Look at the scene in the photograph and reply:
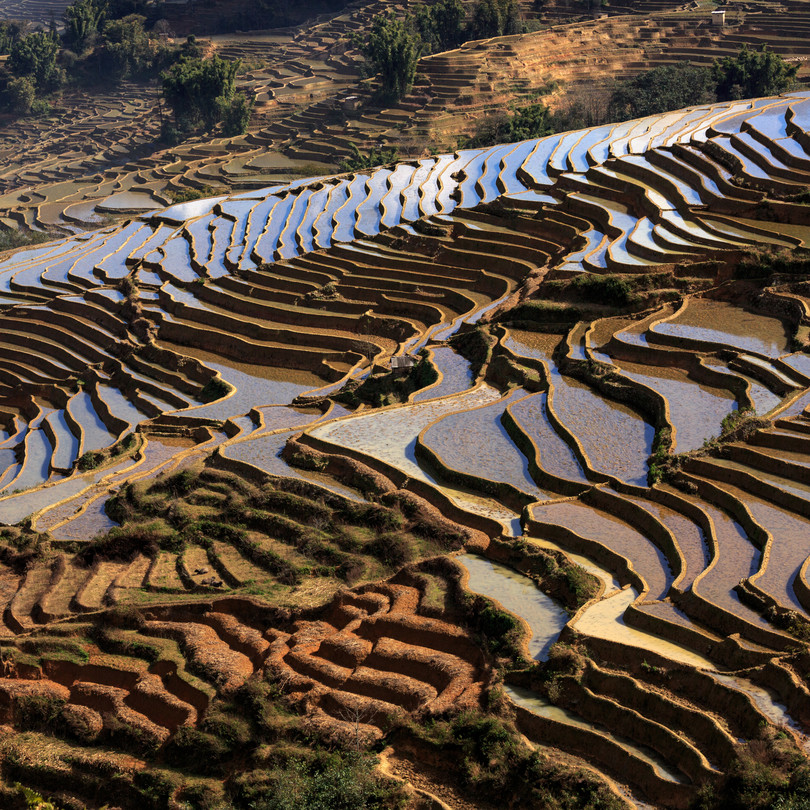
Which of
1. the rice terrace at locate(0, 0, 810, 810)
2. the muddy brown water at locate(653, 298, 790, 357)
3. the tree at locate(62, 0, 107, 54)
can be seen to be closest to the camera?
the rice terrace at locate(0, 0, 810, 810)

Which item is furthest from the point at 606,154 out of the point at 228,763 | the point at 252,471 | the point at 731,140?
the point at 228,763

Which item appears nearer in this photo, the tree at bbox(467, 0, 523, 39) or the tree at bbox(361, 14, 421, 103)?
the tree at bbox(361, 14, 421, 103)

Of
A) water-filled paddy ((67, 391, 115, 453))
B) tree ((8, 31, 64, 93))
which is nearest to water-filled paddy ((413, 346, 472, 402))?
water-filled paddy ((67, 391, 115, 453))

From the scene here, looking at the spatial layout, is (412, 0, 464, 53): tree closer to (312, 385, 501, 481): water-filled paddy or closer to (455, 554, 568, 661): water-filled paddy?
(312, 385, 501, 481): water-filled paddy

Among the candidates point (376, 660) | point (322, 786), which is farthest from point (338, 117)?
point (322, 786)

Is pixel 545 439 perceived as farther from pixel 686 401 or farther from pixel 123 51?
pixel 123 51

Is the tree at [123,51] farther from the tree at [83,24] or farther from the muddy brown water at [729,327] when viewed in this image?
the muddy brown water at [729,327]

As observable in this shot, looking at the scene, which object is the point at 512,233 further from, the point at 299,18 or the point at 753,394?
the point at 299,18
